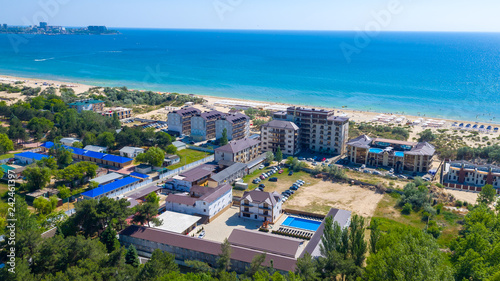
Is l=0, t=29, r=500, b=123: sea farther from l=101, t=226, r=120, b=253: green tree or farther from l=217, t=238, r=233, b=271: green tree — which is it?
l=217, t=238, r=233, b=271: green tree

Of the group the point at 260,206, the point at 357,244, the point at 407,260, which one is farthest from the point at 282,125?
the point at 407,260

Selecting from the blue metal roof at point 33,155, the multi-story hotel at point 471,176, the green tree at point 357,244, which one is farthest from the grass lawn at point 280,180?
the blue metal roof at point 33,155

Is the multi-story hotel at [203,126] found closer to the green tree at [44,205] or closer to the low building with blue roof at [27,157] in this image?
the low building with blue roof at [27,157]

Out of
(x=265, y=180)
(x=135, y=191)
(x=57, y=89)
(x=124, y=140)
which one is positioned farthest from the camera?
(x=57, y=89)

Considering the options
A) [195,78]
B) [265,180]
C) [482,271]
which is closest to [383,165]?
[265,180]

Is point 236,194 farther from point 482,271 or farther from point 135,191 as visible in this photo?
point 482,271

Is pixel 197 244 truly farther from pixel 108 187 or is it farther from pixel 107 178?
pixel 107 178
